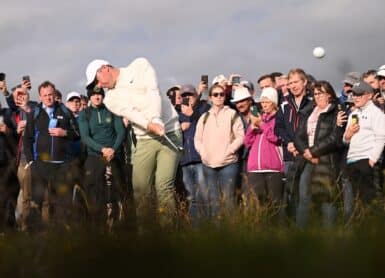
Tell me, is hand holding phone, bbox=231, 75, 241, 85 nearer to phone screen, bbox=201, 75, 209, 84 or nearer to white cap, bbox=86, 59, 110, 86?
phone screen, bbox=201, 75, 209, 84

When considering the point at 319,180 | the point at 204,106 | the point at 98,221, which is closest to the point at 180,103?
the point at 204,106

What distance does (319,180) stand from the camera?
7770 millimetres

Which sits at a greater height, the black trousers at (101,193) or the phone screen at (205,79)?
the phone screen at (205,79)

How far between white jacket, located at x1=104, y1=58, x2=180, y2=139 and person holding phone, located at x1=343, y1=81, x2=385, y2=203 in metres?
1.92

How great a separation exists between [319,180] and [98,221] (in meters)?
2.78

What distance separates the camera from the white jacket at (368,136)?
9.28m

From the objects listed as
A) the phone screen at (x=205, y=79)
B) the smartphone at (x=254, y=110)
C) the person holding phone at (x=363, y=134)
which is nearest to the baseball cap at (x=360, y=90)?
the person holding phone at (x=363, y=134)

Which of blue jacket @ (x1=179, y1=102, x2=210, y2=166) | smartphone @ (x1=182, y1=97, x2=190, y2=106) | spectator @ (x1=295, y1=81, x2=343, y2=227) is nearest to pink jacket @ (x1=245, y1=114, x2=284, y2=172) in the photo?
spectator @ (x1=295, y1=81, x2=343, y2=227)

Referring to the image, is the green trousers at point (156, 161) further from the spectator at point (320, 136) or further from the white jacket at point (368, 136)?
the white jacket at point (368, 136)

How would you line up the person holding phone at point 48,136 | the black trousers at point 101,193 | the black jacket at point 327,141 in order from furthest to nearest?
the person holding phone at point 48,136 → the black jacket at point 327,141 → the black trousers at point 101,193

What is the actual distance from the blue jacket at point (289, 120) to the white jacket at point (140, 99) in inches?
68.1

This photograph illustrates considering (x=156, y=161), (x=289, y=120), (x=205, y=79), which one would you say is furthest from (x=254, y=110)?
(x=156, y=161)

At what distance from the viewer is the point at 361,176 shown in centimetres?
909

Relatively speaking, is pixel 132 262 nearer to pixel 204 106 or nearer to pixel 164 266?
pixel 164 266
